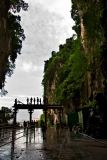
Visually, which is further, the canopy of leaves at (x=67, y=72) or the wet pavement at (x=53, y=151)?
the canopy of leaves at (x=67, y=72)

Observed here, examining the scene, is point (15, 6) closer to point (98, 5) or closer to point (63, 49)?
point (98, 5)

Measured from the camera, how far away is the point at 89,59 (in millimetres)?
40344

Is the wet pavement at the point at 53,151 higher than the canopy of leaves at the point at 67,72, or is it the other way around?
the canopy of leaves at the point at 67,72

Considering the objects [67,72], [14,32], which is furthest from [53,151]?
[67,72]

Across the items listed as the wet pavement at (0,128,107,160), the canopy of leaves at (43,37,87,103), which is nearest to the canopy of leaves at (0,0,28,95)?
the canopy of leaves at (43,37,87,103)

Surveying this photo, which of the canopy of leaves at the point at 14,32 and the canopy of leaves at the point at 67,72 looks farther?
the canopy of leaves at the point at 67,72

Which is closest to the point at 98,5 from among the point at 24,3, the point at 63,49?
the point at 24,3

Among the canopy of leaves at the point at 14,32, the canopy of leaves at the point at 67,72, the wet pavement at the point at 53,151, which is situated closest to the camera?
the wet pavement at the point at 53,151

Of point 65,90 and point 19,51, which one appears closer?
point 19,51

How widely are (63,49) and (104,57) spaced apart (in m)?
56.4

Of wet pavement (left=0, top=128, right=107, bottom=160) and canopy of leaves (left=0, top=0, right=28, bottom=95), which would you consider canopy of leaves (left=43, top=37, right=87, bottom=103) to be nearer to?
canopy of leaves (left=0, top=0, right=28, bottom=95)

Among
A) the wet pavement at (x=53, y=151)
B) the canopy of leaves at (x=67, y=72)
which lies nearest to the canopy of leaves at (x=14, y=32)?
the canopy of leaves at (x=67, y=72)

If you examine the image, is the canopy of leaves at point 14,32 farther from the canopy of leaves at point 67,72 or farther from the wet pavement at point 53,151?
the wet pavement at point 53,151

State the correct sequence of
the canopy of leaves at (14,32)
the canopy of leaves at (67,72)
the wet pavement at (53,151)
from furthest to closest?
the canopy of leaves at (67,72) → the canopy of leaves at (14,32) → the wet pavement at (53,151)
